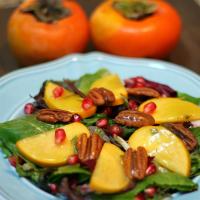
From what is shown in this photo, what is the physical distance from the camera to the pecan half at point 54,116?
1.25 m

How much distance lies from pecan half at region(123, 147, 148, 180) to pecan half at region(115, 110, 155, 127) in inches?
4.6

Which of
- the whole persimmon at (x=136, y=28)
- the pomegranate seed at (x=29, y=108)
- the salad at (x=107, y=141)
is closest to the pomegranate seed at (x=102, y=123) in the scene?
the salad at (x=107, y=141)

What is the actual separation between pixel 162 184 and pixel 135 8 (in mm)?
813

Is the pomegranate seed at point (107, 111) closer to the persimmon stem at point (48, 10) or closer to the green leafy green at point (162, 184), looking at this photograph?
the green leafy green at point (162, 184)

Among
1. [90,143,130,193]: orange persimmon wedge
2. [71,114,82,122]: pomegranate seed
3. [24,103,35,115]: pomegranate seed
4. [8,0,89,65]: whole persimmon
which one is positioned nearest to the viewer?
[90,143,130,193]: orange persimmon wedge

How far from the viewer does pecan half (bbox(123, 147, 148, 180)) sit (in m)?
1.07

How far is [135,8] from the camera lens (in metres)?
1.71

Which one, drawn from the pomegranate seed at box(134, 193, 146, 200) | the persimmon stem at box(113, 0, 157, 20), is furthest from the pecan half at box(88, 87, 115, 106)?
the persimmon stem at box(113, 0, 157, 20)

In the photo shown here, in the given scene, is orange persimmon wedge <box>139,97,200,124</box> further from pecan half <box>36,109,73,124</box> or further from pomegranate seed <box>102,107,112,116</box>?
pecan half <box>36,109,73,124</box>

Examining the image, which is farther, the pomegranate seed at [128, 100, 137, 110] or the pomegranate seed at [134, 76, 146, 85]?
the pomegranate seed at [134, 76, 146, 85]

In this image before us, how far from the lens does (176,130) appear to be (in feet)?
3.95

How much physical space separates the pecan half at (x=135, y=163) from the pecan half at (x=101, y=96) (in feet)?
0.67

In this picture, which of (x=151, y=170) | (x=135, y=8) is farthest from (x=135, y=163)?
(x=135, y=8)

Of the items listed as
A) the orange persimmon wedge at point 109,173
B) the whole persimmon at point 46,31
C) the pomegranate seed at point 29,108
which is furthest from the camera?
the whole persimmon at point 46,31
